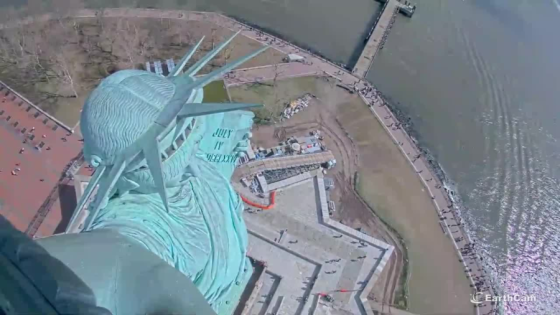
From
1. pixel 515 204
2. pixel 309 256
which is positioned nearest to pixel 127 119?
pixel 309 256

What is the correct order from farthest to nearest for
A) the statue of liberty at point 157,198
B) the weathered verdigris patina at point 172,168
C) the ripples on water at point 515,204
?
1. the ripples on water at point 515,204
2. the weathered verdigris patina at point 172,168
3. the statue of liberty at point 157,198

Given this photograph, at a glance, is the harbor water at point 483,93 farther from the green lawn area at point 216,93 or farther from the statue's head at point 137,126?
the statue's head at point 137,126

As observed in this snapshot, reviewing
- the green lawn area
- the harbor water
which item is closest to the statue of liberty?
the green lawn area

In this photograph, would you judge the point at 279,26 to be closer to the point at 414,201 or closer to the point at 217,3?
the point at 217,3

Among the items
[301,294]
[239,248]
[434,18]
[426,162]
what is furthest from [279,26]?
[239,248]

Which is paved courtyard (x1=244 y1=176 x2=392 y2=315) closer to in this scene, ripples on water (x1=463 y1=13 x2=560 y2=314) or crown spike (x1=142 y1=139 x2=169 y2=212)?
ripples on water (x1=463 y1=13 x2=560 y2=314)

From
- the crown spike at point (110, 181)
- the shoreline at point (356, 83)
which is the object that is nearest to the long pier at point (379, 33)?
the shoreline at point (356, 83)
